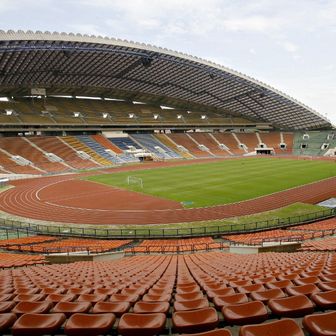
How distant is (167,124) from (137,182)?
5320cm

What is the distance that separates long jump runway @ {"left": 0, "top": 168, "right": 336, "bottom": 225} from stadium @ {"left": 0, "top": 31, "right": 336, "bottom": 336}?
236 millimetres

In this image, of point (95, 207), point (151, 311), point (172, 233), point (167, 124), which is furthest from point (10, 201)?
point (167, 124)

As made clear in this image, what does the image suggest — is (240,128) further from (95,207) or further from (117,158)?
(95,207)

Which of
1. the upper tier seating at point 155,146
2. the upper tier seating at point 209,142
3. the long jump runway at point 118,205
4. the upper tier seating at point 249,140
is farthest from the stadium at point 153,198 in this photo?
the upper tier seating at point 249,140

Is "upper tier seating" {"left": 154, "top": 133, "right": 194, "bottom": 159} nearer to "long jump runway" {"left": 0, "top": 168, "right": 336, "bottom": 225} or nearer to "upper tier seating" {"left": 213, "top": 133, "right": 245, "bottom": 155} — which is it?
"upper tier seating" {"left": 213, "top": 133, "right": 245, "bottom": 155}

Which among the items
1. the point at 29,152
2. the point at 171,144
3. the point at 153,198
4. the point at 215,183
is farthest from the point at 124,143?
the point at 153,198

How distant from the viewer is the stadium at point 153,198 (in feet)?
12.8

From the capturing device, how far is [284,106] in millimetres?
92500

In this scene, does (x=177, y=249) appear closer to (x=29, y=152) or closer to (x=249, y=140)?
(x=29, y=152)

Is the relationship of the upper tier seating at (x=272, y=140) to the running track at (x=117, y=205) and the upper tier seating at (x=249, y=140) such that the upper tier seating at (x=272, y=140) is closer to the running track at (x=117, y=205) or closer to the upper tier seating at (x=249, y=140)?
the upper tier seating at (x=249, y=140)

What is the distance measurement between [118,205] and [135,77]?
53.4m

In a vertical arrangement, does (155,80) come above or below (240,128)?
above

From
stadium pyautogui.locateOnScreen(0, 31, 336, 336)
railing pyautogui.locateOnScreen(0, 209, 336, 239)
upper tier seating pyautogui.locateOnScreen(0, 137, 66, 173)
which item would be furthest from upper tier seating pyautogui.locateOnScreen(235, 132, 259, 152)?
railing pyautogui.locateOnScreen(0, 209, 336, 239)

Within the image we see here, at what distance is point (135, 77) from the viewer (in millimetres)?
79750
